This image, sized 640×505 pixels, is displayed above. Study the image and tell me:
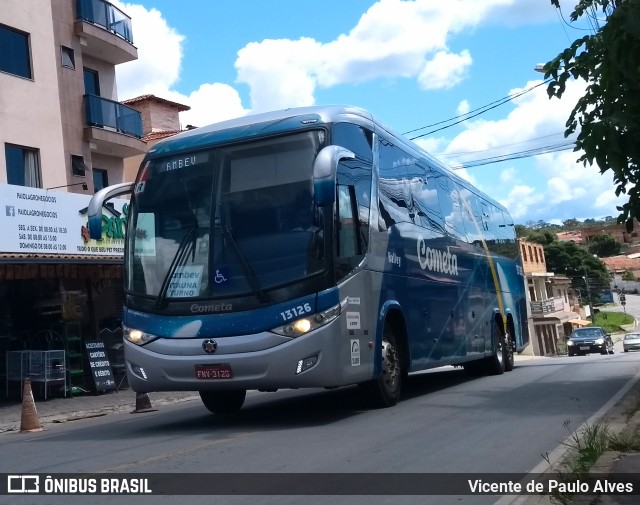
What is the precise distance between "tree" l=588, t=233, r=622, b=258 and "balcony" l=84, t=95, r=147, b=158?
4490 inches

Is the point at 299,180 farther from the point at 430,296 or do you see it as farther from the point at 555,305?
the point at 555,305

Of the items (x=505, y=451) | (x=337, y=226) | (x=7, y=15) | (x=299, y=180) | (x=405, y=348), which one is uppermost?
(x=7, y=15)

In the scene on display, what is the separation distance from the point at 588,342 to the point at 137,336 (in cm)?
3630

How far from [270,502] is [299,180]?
4365 millimetres

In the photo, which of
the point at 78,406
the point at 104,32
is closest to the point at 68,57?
the point at 104,32

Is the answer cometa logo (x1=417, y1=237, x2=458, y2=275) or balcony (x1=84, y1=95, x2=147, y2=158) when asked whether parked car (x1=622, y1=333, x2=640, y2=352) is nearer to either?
balcony (x1=84, y1=95, x2=147, y2=158)

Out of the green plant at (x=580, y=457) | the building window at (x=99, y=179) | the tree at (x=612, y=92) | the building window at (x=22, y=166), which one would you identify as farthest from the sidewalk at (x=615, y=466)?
the building window at (x=99, y=179)

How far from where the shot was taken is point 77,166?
23969 millimetres

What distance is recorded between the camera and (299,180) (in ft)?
30.2

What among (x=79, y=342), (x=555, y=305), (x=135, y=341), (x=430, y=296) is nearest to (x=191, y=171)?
(x=135, y=341)

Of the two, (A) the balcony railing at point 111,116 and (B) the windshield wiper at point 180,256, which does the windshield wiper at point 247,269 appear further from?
(A) the balcony railing at point 111,116

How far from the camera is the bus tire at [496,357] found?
17.2 m

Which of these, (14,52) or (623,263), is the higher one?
(14,52)

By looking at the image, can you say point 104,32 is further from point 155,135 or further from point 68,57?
point 155,135
